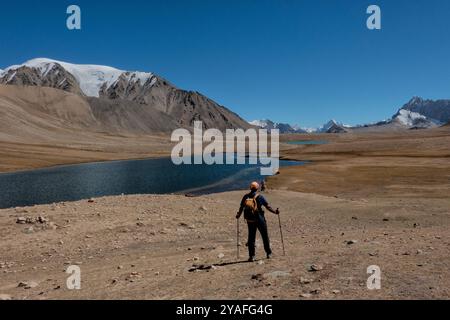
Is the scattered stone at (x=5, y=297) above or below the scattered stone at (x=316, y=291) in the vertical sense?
below

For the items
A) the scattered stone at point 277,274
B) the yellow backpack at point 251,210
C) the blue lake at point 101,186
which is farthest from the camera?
the blue lake at point 101,186

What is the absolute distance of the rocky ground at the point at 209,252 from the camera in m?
11.5

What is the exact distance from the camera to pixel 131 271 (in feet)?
47.9

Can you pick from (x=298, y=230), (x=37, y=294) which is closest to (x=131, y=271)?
(x=37, y=294)

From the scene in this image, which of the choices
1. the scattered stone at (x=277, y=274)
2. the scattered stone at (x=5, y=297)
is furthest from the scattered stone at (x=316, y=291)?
the scattered stone at (x=5, y=297)

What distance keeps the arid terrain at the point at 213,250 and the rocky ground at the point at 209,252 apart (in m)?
0.05

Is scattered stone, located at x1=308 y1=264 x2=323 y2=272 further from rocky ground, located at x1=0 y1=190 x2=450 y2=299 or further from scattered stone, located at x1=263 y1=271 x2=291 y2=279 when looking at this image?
scattered stone, located at x1=263 y1=271 x2=291 y2=279

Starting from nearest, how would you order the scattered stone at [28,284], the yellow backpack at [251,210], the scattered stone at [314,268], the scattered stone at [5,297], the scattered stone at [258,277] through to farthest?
the scattered stone at [5,297] < the scattered stone at [258,277] < the scattered stone at [314,268] < the scattered stone at [28,284] < the yellow backpack at [251,210]

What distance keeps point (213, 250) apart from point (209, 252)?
421mm

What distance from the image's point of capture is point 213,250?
17641 mm

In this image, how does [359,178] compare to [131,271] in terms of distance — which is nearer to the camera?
[131,271]

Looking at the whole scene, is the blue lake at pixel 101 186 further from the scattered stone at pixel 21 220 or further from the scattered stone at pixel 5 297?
the scattered stone at pixel 5 297

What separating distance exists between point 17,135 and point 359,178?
6083 inches
